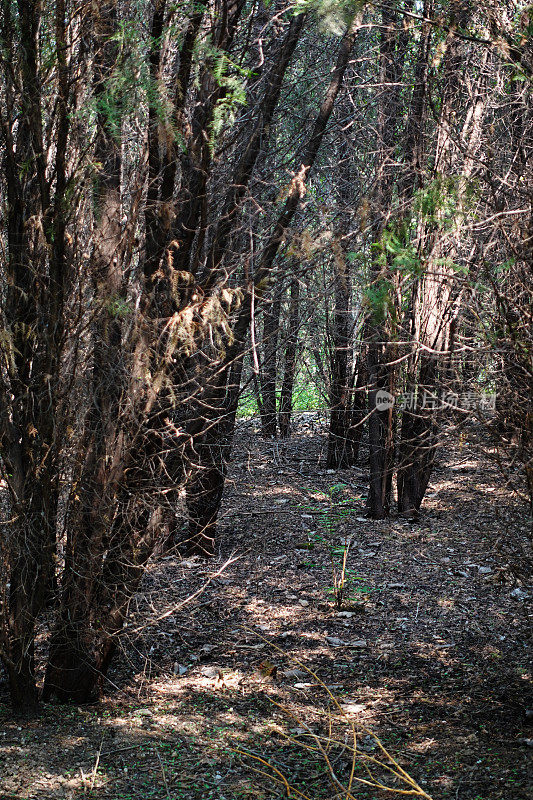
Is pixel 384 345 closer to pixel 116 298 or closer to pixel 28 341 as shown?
pixel 116 298

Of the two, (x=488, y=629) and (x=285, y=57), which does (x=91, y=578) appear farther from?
(x=285, y=57)

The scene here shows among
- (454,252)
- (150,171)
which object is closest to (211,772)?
(150,171)

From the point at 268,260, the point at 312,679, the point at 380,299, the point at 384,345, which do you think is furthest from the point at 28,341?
the point at 384,345

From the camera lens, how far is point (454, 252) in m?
5.45

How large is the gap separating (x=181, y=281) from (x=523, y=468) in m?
1.86

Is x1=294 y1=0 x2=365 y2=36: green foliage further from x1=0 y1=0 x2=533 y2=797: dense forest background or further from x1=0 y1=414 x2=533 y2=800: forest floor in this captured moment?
x1=0 y1=414 x2=533 y2=800: forest floor

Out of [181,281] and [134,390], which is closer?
[134,390]

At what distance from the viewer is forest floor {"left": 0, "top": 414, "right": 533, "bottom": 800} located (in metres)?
3.35

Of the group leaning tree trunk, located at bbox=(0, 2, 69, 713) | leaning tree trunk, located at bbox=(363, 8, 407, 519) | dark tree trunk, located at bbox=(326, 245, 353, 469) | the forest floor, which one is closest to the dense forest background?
leaning tree trunk, located at bbox=(0, 2, 69, 713)

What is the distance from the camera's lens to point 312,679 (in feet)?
14.6

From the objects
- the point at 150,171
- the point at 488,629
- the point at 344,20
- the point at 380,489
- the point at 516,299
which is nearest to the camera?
the point at 516,299

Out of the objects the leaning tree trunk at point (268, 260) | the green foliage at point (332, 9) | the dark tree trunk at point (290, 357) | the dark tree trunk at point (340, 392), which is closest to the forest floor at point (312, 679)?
the leaning tree trunk at point (268, 260)

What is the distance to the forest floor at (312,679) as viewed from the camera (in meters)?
3.35

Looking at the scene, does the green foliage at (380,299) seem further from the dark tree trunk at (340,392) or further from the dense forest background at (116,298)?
the dark tree trunk at (340,392)
